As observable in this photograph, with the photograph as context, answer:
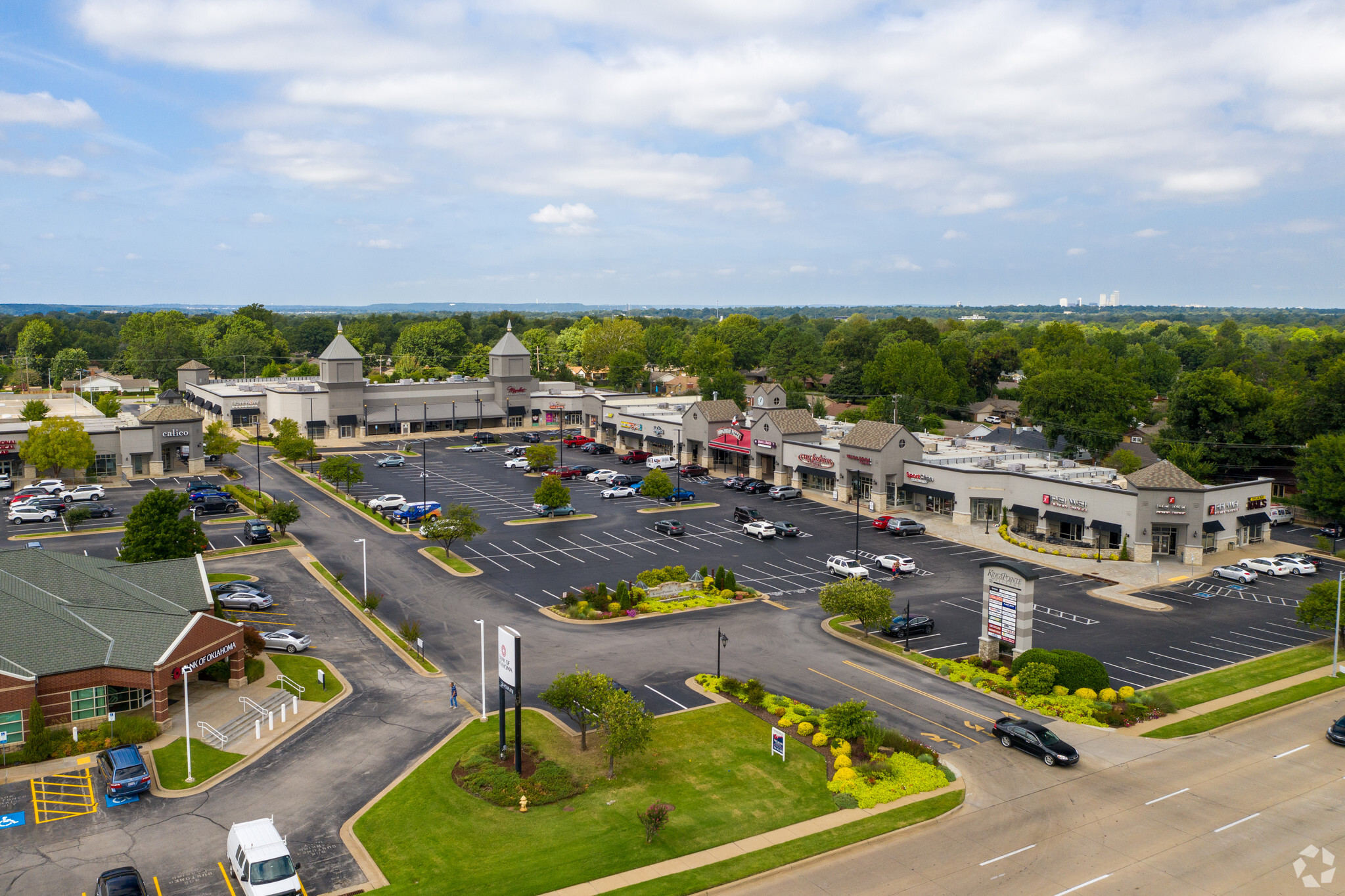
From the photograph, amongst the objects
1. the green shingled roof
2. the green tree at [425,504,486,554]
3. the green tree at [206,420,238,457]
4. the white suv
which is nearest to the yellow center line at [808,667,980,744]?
the white suv

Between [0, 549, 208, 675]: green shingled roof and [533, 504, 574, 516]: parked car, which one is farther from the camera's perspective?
[533, 504, 574, 516]: parked car

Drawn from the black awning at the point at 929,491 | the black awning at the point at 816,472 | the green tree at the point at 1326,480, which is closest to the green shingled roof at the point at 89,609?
the black awning at the point at 816,472

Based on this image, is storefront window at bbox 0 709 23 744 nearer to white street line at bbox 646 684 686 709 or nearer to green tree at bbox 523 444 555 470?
white street line at bbox 646 684 686 709

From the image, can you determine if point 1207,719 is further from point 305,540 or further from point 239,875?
point 305,540

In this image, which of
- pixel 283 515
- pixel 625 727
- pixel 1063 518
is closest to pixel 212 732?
pixel 625 727

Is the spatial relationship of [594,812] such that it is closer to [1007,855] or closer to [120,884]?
[1007,855]

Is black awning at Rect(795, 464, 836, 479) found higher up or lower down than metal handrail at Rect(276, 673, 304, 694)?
higher up

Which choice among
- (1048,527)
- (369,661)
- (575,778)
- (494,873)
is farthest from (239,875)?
(1048,527)
